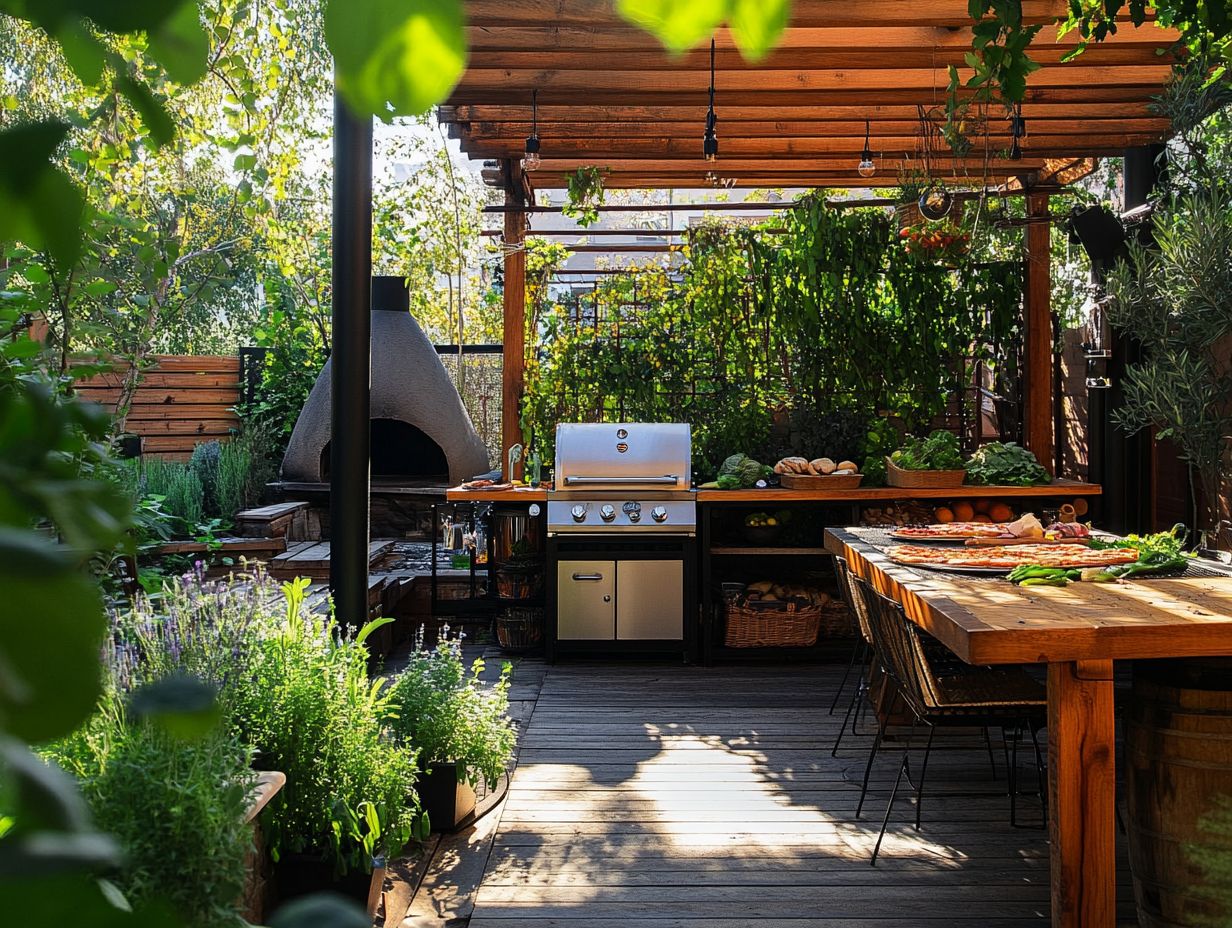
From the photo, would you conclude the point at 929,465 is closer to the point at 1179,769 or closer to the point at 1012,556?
the point at 1012,556

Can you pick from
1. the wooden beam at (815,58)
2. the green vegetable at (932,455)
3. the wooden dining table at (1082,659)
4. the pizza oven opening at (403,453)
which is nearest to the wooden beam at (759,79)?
the wooden beam at (815,58)

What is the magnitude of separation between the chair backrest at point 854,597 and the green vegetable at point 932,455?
76.6 inches

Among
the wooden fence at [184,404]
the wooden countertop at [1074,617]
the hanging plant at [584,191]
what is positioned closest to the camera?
the wooden countertop at [1074,617]

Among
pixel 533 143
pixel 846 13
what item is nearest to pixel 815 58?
pixel 846 13

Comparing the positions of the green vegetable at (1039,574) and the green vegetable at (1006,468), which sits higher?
the green vegetable at (1006,468)

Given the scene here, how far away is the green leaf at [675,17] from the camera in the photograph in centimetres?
23

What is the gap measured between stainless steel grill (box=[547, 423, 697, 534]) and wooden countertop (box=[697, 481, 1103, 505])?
173 millimetres

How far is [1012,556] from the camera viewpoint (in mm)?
3891

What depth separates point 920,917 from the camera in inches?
125

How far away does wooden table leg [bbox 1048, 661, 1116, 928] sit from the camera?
2799 millimetres

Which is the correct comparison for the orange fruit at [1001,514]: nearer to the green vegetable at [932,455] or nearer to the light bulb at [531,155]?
the green vegetable at [932,455]

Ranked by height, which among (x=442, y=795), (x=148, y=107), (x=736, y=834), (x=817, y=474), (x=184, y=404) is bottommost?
(x=736, y=834)

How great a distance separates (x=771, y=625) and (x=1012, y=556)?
282 cm

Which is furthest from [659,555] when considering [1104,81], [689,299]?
[1104,81]
